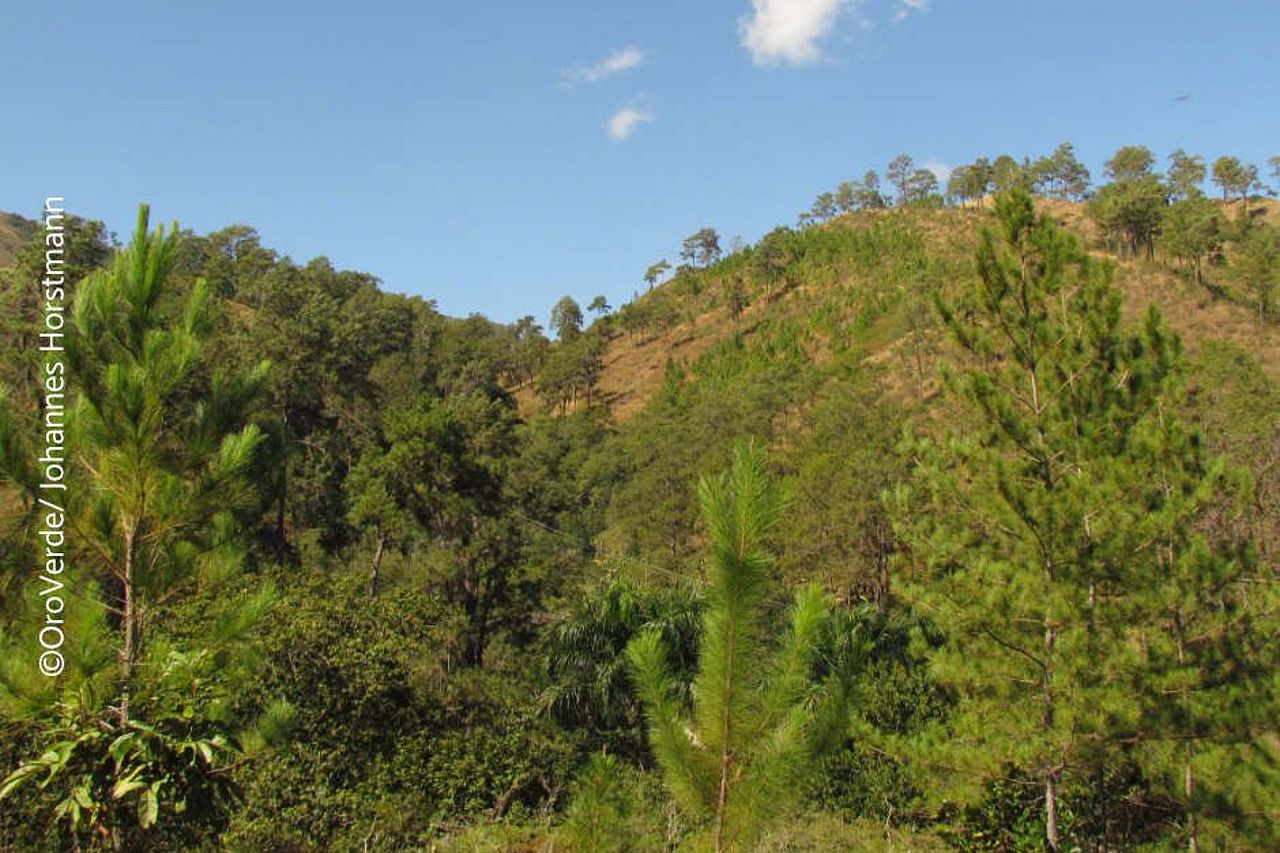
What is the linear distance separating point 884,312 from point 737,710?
57130 millimetres

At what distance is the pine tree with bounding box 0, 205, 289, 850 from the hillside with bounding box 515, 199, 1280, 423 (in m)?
39.1

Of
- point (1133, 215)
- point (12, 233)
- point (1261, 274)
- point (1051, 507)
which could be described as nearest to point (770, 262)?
point (1133, 215)

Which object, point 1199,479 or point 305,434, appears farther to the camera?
point 305,434

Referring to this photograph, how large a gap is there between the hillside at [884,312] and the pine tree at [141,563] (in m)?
39.1

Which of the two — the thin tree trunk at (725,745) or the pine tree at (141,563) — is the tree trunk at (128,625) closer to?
the pine tree at (141,563)

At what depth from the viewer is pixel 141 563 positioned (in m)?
4.73

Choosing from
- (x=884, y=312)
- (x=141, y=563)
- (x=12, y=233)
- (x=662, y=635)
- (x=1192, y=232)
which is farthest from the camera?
(x=12, y=233)

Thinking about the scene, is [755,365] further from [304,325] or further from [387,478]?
[387,478]

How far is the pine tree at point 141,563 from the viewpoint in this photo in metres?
4.01

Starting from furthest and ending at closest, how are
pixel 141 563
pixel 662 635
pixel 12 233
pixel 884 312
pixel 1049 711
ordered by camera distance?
pixel 12 233
pixel 884 312
pixel 662 635
pixel 1049 711
pixel 141 563

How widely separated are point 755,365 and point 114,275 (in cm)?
5221

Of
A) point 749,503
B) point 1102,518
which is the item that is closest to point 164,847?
point 749,503

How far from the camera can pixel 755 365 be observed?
5550cm

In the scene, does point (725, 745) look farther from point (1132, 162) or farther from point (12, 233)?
point (12, 233)
